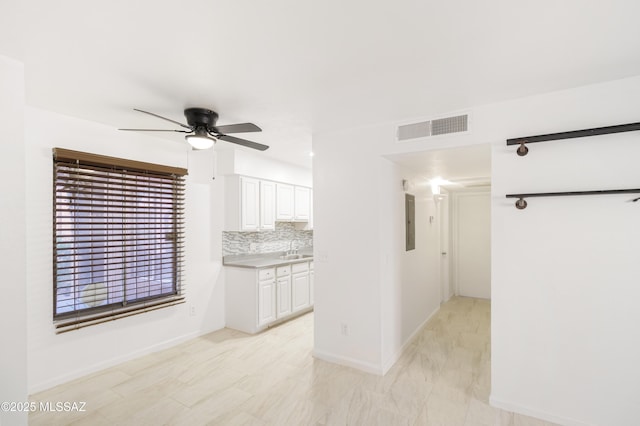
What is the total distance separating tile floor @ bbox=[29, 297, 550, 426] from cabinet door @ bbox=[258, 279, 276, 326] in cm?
36

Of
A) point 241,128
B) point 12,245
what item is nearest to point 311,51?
point 241,128

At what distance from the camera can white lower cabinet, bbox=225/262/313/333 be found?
4223 mm

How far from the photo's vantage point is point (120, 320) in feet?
11.1

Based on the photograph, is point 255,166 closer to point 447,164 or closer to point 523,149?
point 447,164

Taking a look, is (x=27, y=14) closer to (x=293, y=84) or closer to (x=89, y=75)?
(x=89, y=75)

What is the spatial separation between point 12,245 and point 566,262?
3.82 m

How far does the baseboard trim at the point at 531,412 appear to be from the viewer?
233 centimetres

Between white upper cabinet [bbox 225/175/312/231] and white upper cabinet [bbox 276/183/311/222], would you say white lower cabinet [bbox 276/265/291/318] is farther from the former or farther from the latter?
white upper cabinet [bbox 276/183/311/222]

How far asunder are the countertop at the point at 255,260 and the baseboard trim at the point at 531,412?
290cm

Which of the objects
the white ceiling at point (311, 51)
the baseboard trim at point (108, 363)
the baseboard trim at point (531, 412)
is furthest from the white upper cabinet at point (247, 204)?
the baseboard trim at point (531, 412)

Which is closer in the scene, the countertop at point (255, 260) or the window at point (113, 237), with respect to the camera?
the window at point (113, 237)

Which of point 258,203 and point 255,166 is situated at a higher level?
point 255,166

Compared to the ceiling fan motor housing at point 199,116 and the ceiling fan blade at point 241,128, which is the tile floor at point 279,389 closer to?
the ceiling fan blade at point 241,128

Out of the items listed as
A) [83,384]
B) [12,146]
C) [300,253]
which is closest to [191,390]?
[83,384]
